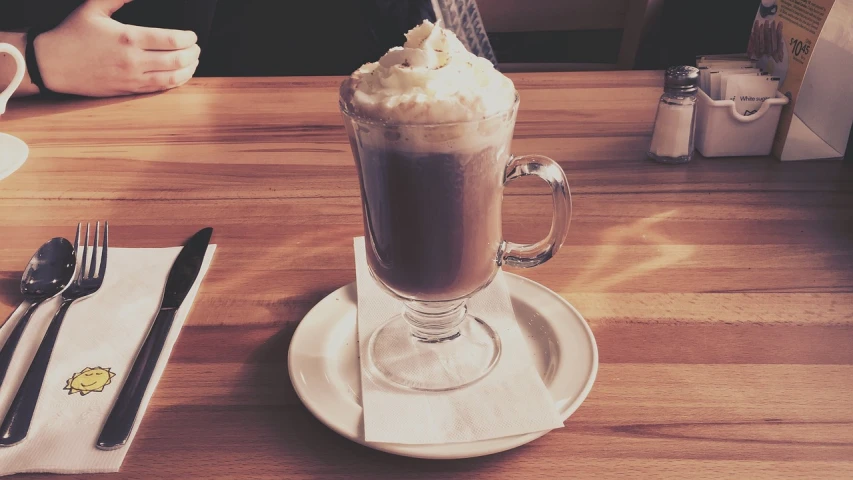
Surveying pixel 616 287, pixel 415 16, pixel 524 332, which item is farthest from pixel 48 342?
pixel 415 16

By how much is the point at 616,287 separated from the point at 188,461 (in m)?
0.49

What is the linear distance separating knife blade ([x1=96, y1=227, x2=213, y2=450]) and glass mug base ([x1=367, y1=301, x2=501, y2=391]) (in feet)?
0.70

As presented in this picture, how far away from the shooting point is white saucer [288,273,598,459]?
541mm

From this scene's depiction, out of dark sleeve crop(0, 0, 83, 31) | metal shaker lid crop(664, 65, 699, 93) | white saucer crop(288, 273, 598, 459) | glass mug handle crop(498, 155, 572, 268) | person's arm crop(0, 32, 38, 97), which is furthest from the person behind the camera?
dark sleeve crop(0, 0, 83, 31)

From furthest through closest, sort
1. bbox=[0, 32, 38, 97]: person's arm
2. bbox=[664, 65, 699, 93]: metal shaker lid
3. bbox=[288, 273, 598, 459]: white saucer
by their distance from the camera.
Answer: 1. bbox=[0, 32, 38, 97]: person's arm
2. bbox=[664, 65, 699, 93]: metal shaker lid
3. bbox=[288, 273, 598, 459]: white saucer

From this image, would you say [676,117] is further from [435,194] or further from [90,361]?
[90,361]

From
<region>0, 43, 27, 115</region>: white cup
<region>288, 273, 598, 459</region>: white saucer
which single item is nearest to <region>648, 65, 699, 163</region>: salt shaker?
<region>288, 273, 598, 459</region>: white saucer

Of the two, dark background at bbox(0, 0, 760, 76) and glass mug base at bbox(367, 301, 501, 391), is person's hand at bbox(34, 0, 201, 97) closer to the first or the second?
dark background at bbox(0, 0, 760, 76)

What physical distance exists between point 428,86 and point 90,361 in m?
0.43

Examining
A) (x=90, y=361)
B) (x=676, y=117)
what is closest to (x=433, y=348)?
(x=90, y=361)

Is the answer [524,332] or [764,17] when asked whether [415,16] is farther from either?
[524,332]

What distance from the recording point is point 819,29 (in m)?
0.99

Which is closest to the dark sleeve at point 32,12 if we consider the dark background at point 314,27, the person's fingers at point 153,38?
the dark background at point 314,27

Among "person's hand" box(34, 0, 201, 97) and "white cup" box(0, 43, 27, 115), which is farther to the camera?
"person's hand" box(34, 0, 201, 97)
